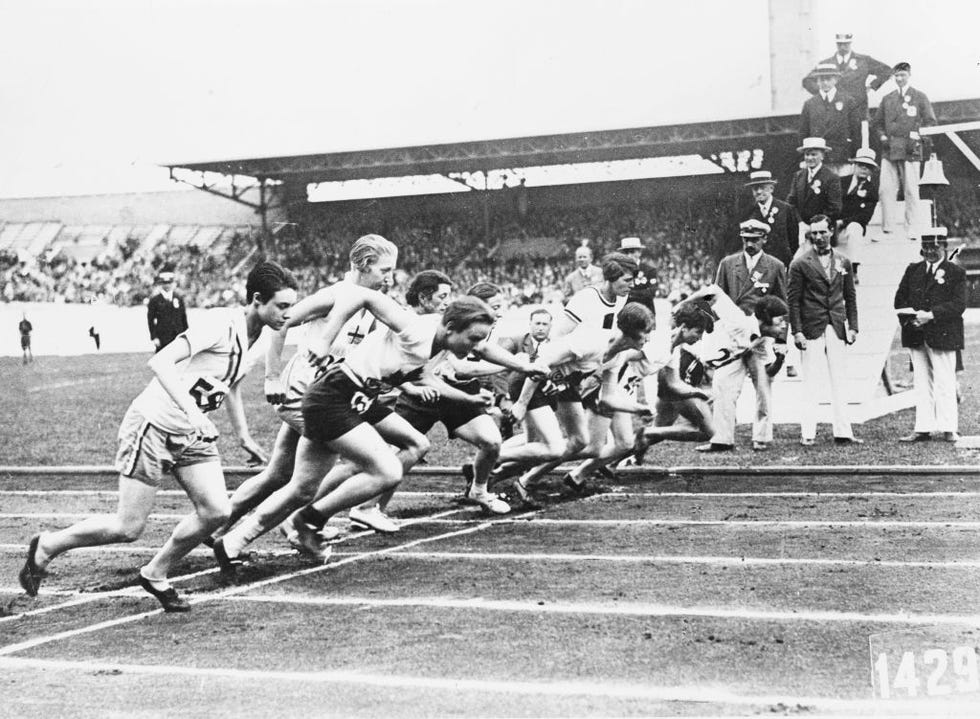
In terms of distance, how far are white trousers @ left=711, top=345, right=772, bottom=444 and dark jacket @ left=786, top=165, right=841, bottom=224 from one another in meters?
1.59

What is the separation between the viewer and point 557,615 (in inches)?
201

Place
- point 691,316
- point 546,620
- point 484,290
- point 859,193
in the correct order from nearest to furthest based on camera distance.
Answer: point 546,620 < point 484,290 < point 691,316 < point 859,193

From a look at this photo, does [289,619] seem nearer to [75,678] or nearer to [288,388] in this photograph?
[75,678]

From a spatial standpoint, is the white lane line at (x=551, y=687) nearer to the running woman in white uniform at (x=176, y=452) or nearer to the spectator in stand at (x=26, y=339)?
the running woman in white uniform at (x=176, y=452)

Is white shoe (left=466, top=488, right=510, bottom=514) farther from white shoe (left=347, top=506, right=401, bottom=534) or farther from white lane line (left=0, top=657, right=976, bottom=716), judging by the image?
white lane line (left=0, top=657, right=976, bottom=716)

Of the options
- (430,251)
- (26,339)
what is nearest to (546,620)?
(26,339)

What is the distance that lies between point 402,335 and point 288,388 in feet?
2.98

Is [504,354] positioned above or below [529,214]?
below

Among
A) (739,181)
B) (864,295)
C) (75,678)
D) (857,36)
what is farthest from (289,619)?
(739,181)

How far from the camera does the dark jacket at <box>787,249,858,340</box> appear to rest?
11.1 meters

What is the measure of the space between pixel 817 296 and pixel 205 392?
7167 mm

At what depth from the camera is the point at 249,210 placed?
32656mm

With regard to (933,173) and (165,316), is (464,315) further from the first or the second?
(165,316)

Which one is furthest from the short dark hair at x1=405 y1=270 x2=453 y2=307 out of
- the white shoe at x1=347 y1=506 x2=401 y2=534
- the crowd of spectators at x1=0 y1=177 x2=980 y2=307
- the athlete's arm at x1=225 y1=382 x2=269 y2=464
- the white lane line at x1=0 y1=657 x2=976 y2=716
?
the crowd of spectators at x1=0 y1=177 x2=980 y2=307
